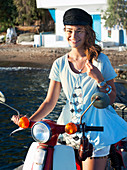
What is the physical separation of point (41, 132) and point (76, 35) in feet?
2.46

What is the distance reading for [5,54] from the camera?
84.6 feet

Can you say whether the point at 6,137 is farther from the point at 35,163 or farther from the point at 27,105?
the point at 35,163

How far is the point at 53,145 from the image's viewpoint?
229 cm

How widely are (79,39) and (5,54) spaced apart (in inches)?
934

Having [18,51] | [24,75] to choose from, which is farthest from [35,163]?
[18,51]

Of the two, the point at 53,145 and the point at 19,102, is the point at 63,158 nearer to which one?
the point at 53,145

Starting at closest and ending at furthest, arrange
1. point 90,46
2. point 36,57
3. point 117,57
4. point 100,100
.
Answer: point 100,100 < point 90,46 < point 117,57 < point 36,57

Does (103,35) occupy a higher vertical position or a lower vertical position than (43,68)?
higher

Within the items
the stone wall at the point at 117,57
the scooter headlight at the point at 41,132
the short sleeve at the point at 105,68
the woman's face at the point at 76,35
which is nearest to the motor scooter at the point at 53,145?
the scooter headlight at the point at 41,132

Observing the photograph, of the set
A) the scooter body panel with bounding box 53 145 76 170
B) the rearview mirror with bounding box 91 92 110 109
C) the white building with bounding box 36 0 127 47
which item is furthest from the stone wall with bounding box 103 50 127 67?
the rearview mirror with bounding box 91 92 110 109

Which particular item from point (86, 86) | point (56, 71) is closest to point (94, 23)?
point (56, 71)

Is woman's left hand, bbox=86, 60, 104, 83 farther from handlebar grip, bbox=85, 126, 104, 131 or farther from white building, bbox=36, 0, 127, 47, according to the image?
white building, bbox=36, 0, 127, 47

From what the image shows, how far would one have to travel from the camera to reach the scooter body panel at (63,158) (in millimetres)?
2239

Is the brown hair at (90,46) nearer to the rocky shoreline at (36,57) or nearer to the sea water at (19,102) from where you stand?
the sea water at (19,102)
